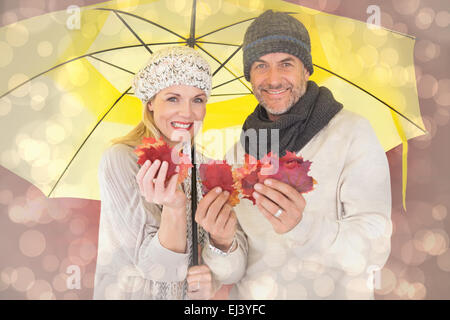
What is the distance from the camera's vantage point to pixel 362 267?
159cm

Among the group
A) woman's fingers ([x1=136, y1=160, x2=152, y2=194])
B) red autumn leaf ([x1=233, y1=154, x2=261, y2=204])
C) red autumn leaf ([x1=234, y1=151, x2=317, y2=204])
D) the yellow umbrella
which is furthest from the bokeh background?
red autumn leaf ([x1=233, y1=154, x2=261, y2=204])

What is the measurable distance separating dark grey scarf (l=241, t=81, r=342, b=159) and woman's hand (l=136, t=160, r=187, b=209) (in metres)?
0.36

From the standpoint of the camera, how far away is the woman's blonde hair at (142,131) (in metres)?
1.59

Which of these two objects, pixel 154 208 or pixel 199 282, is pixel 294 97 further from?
pixel 199 282

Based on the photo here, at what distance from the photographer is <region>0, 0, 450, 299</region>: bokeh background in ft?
5.45

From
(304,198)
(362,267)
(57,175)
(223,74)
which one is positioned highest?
(223,74)

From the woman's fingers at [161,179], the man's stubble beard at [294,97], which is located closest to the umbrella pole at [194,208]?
the woman's fingers at [161,179]

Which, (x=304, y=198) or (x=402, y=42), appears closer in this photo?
(x=304, y=198)

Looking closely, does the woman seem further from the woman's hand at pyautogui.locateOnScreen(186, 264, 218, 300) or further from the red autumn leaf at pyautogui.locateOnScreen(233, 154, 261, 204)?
the red autumn leaf at pyautogui.locateOnScreen(233, 154, 261, 204)

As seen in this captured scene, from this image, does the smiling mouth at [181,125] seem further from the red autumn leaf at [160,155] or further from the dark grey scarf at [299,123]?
the dark grey scarf at [299,123]

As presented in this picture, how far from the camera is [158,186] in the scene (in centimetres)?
145
